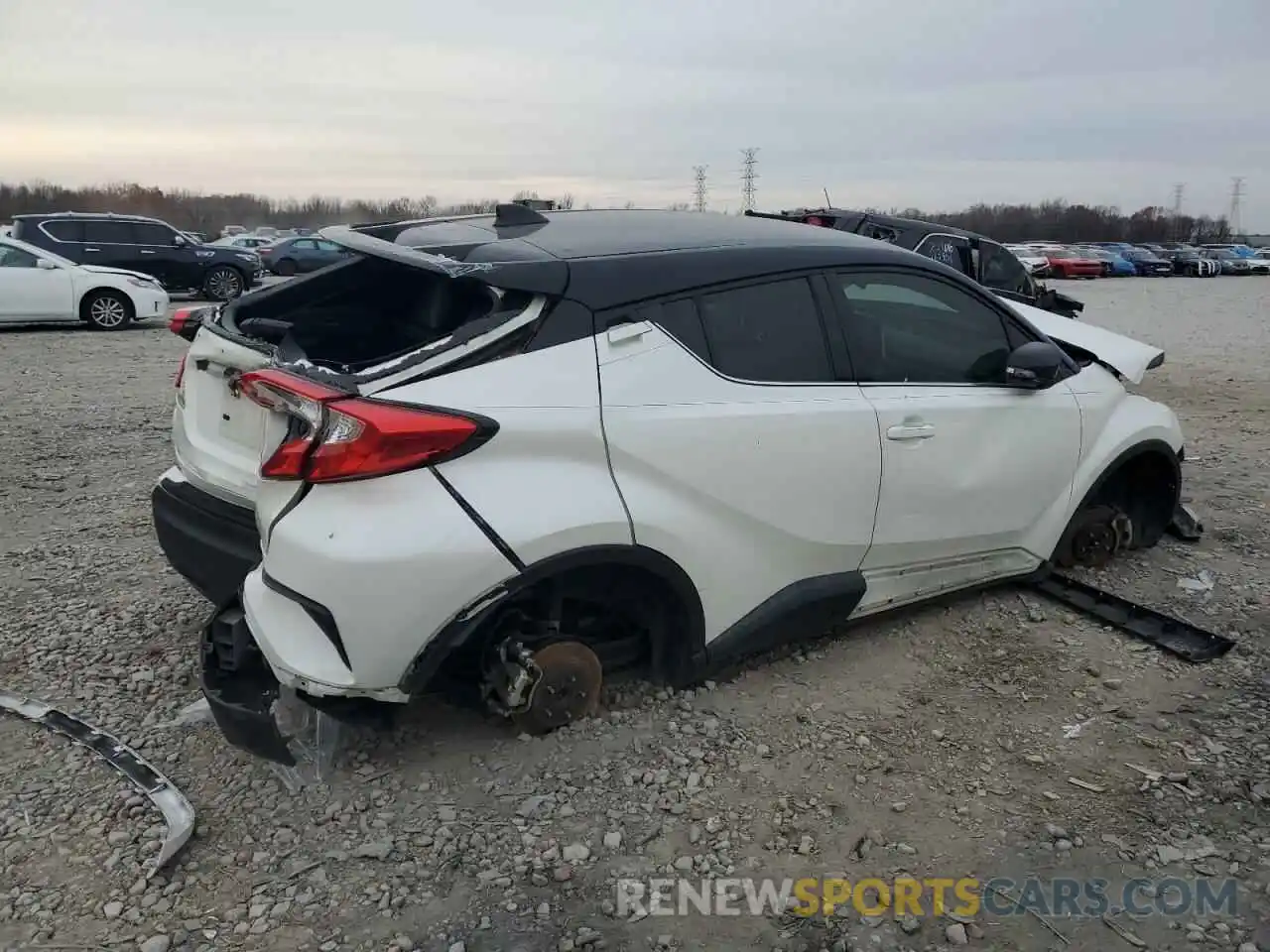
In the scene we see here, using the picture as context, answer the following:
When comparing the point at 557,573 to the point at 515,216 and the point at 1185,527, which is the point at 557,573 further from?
the point at 1185,527

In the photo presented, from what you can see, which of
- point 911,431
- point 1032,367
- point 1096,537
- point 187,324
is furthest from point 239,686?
point 1096,537

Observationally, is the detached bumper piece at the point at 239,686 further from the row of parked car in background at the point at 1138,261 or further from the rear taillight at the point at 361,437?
the row of parked car in background at the point at 1138,261

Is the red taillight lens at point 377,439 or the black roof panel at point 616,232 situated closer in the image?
the red taillight lens at point 377,439

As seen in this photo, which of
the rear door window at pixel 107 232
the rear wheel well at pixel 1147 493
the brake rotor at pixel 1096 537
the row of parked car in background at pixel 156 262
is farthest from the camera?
the rear door window at pixel 107 232

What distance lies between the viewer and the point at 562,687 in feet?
10.3

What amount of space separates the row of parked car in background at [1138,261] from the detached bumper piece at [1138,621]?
34662 millimetres

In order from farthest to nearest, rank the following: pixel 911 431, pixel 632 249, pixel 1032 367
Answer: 1. pixel 1032 367
2. pixel 911 431
3. pixel 632 249

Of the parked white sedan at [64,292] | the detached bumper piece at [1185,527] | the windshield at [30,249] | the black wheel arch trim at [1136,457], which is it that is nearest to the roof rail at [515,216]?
the black wheel arch trim at [1136,457]

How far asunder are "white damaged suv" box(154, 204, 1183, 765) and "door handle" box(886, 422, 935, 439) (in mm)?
15

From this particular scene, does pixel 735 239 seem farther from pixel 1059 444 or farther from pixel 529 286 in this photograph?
pixel 1059 444

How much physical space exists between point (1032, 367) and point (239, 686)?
9.89ft

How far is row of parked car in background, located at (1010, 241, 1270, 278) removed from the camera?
40.0 metres

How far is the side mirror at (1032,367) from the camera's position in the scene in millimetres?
3904

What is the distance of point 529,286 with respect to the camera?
296cm
